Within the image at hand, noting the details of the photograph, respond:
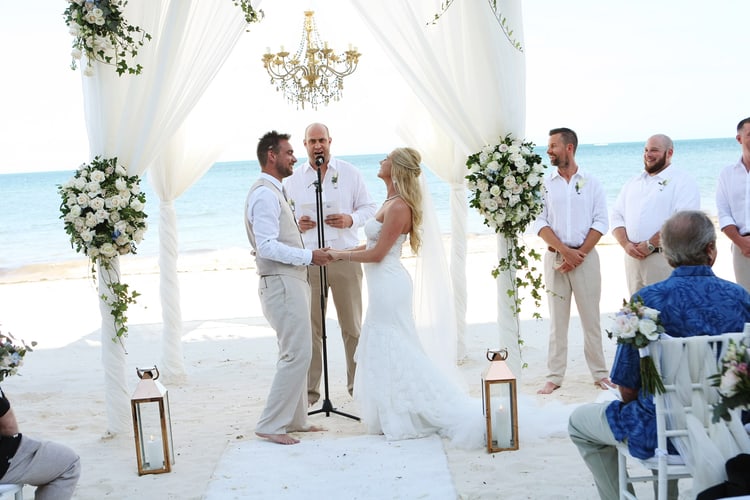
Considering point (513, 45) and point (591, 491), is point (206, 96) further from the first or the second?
point (591, 491)

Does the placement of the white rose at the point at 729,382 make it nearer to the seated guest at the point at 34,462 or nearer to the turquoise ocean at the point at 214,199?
the seated guest at the point at 34,462

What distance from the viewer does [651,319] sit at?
2.81 metres

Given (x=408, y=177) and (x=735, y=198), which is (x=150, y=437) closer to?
(x=408, y=177)

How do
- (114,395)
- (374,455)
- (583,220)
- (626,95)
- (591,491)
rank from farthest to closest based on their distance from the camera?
(626,95), (583,220), (114,395), (374,455), (591,491)

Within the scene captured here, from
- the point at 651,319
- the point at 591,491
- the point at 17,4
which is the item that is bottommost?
the point at 591,491

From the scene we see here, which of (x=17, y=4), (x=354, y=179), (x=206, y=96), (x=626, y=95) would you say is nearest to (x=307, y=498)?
(x=354, y=179)

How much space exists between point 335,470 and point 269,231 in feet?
4.68

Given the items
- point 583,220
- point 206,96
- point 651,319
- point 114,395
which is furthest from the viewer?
point 206,96

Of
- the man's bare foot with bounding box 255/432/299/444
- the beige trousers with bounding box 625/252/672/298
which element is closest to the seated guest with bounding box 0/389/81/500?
the man's bare foot with bounding box 255/432/299/444

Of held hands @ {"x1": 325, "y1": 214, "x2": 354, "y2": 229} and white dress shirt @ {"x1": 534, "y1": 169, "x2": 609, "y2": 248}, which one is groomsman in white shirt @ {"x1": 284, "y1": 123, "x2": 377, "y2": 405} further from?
white dress shirt @ {"x1": 534, "y1": 169, "x2": 609, "y2": 248}

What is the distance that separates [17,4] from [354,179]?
2743 centimetres

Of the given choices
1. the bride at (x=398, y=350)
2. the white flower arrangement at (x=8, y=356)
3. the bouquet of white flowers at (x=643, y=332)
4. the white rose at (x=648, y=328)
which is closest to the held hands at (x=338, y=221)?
the bride at (x=398, y=350)

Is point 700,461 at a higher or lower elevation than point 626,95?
lower

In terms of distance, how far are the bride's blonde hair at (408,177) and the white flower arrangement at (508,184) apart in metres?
0.35
